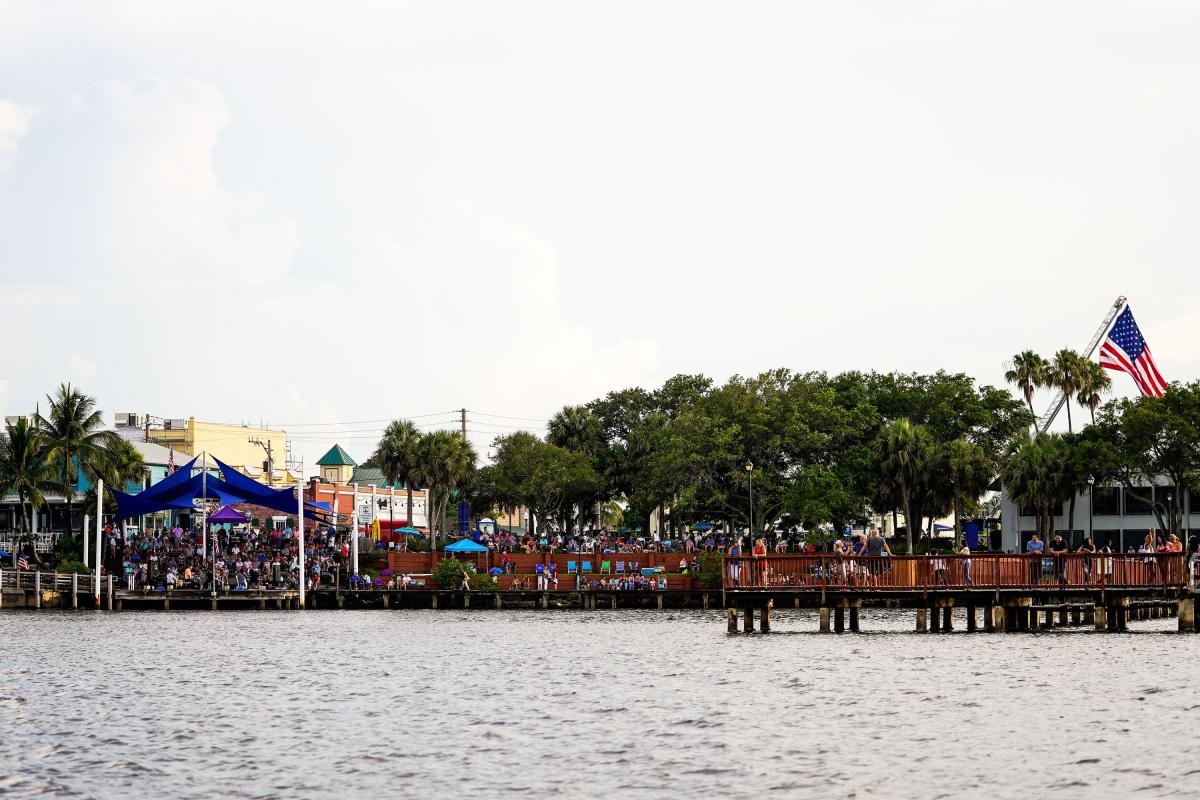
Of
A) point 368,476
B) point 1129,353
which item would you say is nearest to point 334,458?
point 368,476

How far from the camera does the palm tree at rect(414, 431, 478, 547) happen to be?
9562cm

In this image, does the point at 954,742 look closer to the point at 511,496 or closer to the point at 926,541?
the point at 926,541

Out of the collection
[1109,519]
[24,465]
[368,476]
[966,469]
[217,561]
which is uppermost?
[368,476]

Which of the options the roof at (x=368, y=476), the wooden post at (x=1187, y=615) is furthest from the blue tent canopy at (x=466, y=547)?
the roof at (x=368, y=476)

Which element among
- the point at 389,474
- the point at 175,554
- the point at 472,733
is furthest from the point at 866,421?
the point at 472,733

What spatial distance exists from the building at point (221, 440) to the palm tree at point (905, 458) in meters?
56.9

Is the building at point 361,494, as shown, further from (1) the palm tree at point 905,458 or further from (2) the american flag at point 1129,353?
(2) the american flag at point 1129,353

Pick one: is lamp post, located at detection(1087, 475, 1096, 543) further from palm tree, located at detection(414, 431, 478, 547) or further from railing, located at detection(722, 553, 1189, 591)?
railing, located at detection(722, 553, 1189, 591)

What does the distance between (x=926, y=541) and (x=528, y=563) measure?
80.8 feet

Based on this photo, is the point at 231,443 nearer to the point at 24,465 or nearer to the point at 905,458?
the point at 24,465

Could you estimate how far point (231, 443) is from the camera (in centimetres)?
13388

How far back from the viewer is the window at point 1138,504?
81.3 metres

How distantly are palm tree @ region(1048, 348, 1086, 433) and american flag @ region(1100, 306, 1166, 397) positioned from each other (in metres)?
18.0

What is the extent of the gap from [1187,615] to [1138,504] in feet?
137
